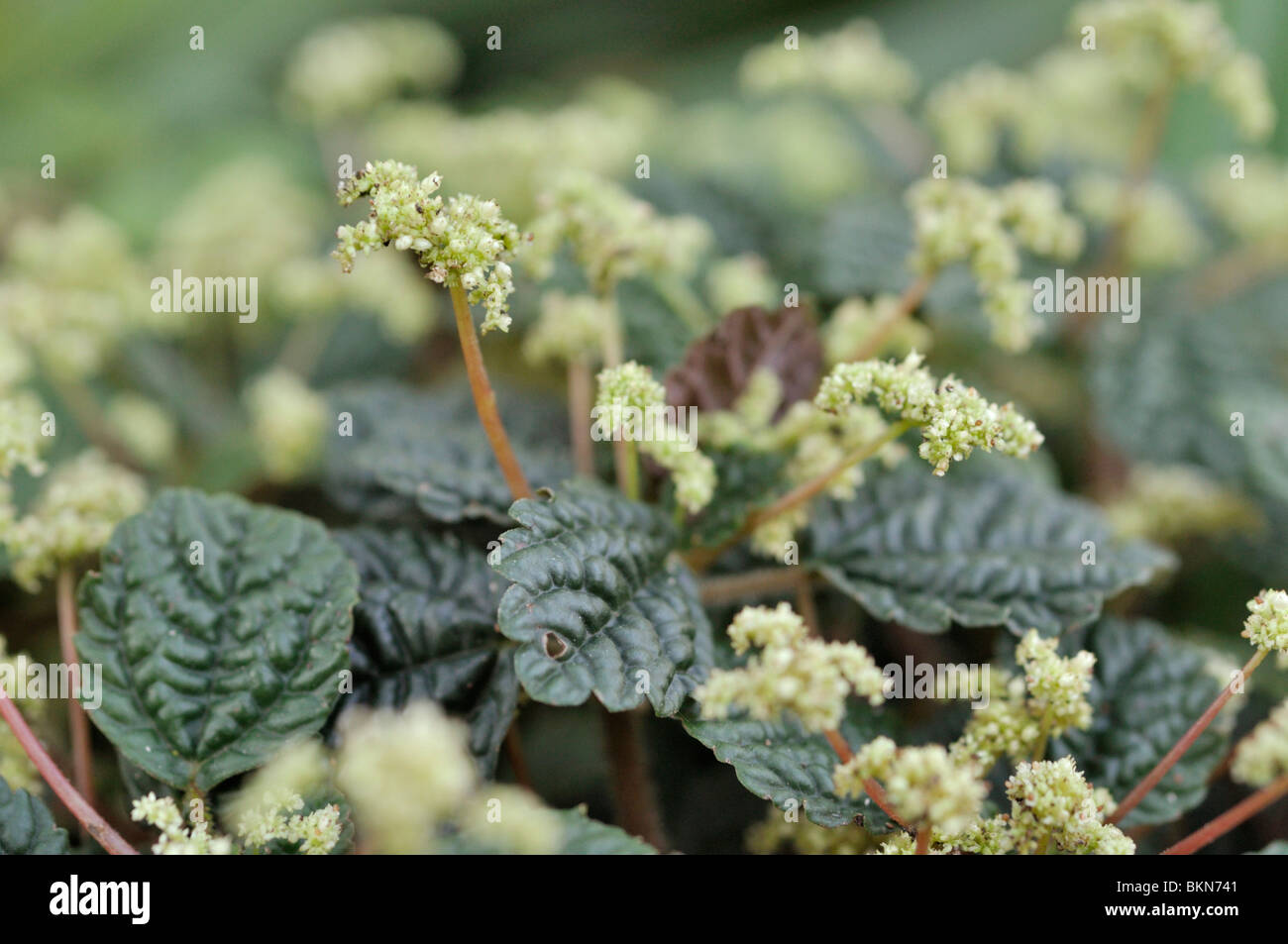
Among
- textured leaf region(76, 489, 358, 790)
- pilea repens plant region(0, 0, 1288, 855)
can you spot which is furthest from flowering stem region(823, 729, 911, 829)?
Result: textured leaf region(76, 489, 358, 790)

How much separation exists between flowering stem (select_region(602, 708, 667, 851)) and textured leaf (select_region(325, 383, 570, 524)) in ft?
0.86

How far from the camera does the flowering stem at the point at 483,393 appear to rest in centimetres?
95

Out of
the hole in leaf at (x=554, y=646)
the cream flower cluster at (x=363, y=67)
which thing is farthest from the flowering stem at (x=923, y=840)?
the cream flower cluster at (x=363, y=67)

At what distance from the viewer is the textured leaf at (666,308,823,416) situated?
4.07 feet

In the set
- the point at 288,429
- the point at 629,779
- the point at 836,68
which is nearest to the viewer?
the point at 629,779

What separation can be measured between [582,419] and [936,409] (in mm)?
512

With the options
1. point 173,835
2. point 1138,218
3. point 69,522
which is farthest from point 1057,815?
point 1138,218

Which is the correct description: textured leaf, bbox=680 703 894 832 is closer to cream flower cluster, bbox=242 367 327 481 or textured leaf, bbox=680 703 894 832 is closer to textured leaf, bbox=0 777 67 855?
textured leaf, bbox=0 777 67 855

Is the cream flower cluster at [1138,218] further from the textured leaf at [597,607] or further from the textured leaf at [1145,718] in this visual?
the textured leaf at [597,607]

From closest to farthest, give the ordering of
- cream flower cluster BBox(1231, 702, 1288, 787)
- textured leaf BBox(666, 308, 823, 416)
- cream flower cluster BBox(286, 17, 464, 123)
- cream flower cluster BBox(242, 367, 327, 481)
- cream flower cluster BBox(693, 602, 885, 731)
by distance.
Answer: cream flower cluster BBox(693, 602, 885, 731) < cream flower cluster BBox(1231, 702, 1288, 787) < textured leaf BBox(666, 308, 823, 416) < cream flower cluster BBox(242, 367, 327, 481) < cream flower cluster BBox(286, 17, 464, 123)

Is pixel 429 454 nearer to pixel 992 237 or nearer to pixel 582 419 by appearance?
pixel 582 419

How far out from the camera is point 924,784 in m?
0.79

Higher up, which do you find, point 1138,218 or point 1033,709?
point 1138,218

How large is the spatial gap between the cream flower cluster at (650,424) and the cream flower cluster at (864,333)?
320mm
